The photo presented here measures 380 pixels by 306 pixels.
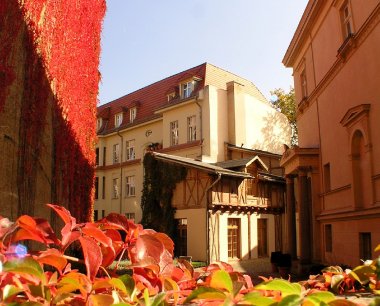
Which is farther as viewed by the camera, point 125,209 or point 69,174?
point 125,209

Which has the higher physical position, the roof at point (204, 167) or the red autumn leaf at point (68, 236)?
the roof at point (204, 167)

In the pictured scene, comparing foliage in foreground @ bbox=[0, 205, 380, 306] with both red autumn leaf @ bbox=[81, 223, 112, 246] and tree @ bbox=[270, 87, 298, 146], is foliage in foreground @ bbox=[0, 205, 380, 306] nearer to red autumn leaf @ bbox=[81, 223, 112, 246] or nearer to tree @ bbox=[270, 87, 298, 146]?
red autumn leaf @ bbox=[81, 223, 112, 246]

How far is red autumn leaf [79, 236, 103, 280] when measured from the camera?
886 millimetres

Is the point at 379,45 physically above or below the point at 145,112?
below

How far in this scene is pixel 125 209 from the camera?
32.2 meters

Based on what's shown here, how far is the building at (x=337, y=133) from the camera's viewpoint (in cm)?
1143

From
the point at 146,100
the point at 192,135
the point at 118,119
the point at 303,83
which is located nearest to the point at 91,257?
the point at 303,83

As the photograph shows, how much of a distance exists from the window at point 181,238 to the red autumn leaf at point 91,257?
22.2 m

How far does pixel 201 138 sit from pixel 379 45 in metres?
17.2

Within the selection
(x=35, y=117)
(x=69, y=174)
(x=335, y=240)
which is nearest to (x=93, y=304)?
(x=35, y=117)

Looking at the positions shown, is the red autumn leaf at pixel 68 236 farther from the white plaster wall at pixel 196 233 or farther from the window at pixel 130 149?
the window at pixel 130 149

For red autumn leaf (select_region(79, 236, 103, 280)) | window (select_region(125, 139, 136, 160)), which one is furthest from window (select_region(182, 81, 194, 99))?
red autumn leaf (select_region(79, 236, 103, 280))

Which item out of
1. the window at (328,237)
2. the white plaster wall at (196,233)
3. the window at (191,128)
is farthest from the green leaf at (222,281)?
the window at (191,128)

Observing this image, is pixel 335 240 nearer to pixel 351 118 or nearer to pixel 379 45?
pixel 351 118
